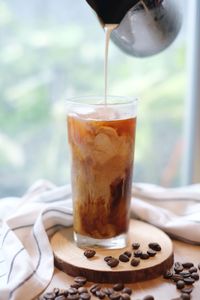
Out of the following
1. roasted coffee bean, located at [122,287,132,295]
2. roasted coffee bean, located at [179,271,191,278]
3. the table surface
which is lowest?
the table surface

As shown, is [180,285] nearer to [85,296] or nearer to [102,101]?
[85,296]

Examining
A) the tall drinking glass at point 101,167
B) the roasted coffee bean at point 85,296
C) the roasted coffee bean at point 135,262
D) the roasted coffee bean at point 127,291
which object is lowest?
the roasted coffee bean at point 127,291

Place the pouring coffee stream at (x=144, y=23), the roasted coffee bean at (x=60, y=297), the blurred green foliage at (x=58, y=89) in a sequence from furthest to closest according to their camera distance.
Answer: the blurred green foliage at (x=58, y=89), the pouring coffee stream at (x=144, y=23), the roasted coffee bean at (x=60, y=297)

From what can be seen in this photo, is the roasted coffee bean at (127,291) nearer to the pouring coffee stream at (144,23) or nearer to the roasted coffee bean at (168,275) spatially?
the roasted coffee bean at (168,275)

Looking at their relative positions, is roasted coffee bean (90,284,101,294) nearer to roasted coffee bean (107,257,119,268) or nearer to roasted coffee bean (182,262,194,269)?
roasted coffee bean (107,257,119,268)

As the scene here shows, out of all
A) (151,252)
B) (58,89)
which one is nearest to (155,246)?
(151,252)

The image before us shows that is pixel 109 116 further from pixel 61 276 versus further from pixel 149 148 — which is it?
pixel 149 148

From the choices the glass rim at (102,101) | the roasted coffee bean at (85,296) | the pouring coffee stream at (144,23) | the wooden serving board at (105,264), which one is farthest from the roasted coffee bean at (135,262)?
the pouring coffee stream at (144,23)

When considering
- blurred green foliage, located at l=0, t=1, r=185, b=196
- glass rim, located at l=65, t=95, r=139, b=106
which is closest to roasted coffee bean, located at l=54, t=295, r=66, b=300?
glass rim, located at l=65, t=95, r=139, b=106
